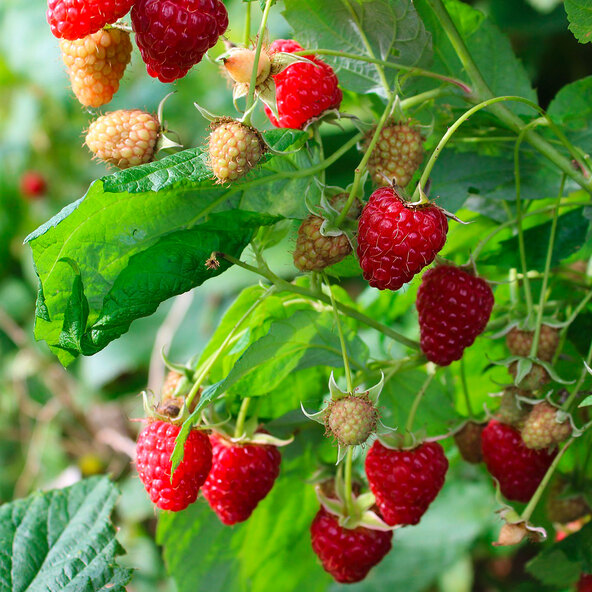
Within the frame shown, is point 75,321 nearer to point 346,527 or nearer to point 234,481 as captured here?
point 234,481

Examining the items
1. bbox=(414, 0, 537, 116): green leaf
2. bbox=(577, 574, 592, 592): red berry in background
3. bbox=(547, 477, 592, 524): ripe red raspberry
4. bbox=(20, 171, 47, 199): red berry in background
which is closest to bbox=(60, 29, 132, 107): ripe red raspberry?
bbox=(414, 0, 537, 116): green leaf

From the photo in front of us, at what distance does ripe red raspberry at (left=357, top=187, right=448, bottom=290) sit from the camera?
933 mm

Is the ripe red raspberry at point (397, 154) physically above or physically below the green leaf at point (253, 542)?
above

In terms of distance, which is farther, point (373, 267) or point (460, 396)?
point (460, 396)

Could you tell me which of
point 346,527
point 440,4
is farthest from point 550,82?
point 346,527

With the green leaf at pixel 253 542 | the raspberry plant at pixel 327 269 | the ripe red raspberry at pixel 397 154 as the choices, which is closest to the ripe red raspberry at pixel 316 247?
the raspberry plant at pixel 327 269

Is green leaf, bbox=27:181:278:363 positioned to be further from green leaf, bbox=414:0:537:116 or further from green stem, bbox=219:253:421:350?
green leaf, bbox=414:0:537:116

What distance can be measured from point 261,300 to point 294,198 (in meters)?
0.15

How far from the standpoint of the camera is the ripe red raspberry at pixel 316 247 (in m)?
1.01

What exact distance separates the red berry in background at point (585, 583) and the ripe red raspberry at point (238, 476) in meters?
0.64

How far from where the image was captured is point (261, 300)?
1.13m

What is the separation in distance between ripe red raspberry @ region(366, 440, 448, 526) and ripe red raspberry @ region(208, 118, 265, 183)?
21.1 inches

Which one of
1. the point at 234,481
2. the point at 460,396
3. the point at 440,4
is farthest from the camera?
the point at 460,396

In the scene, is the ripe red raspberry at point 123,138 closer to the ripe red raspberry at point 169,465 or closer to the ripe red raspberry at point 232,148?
the ripe red raspberry at point 232,148
